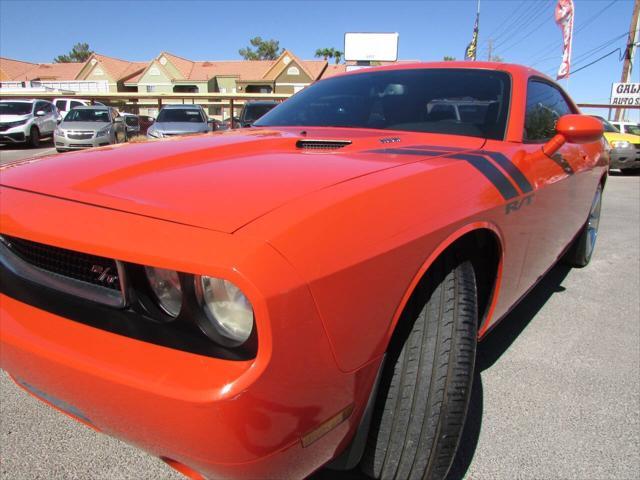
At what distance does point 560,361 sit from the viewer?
2357mm

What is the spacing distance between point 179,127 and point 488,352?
1078 cm

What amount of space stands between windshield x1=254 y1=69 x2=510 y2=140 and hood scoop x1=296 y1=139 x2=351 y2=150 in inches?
19.2

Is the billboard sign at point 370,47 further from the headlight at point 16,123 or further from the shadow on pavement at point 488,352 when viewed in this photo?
the shadow on pavement at point 488,352

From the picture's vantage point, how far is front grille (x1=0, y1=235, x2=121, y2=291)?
3.70 feet

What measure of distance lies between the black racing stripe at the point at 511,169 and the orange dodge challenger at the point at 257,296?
0.36 ft

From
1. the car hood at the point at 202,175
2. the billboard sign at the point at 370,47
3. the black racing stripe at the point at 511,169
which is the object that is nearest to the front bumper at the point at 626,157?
the black racing stripe at the point at 511,169

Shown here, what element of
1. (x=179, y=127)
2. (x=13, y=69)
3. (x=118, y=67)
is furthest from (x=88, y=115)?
(x=13, y=69)

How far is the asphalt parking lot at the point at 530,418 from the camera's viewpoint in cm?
161

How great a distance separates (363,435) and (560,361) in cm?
161

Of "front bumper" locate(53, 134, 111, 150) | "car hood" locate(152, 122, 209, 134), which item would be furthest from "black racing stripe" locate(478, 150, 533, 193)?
"front bumper" locate(53, 134, 111, 150)

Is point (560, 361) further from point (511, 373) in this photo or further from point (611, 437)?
point (611, 437)

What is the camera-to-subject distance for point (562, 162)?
93.8 inches

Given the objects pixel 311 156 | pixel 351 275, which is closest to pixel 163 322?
pixel 351 275

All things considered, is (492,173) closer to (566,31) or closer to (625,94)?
(625,94)
